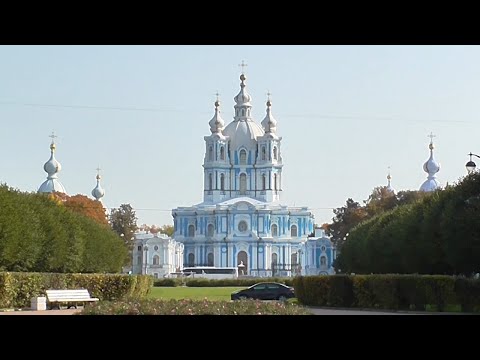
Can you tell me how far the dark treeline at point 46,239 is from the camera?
39.2 metres

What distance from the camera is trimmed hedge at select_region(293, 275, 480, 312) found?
2998cm

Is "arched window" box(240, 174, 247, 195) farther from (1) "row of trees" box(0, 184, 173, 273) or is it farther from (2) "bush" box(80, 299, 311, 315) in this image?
(2) "bush" box(80, 299, 311, 315)

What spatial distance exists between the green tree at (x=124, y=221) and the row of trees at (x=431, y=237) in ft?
172

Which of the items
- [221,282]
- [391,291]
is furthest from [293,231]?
[391,291]

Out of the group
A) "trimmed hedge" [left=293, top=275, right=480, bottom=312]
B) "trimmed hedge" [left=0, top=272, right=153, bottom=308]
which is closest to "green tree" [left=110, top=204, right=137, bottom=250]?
"trimmed hedge" [left=0, top=272, right=153, bottom=308]

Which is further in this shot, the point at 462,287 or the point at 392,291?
the point at 392,291

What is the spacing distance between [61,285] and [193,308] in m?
15.0

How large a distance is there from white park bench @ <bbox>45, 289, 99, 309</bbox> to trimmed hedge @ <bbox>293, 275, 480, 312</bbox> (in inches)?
333

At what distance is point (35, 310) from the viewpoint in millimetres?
31719

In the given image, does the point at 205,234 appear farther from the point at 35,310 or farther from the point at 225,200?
the point at 35,310

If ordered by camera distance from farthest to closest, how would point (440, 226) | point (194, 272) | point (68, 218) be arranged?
point (194, 272), point (68, 218), point (440, 226)
